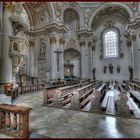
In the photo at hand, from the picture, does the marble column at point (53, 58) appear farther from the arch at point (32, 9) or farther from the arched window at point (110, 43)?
the arched window at point (110, 43)

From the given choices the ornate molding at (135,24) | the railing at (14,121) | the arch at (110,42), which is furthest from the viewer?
the arch at (110,42)

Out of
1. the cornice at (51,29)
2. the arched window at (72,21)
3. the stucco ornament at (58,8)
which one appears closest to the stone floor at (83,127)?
the cornice at (51,29)

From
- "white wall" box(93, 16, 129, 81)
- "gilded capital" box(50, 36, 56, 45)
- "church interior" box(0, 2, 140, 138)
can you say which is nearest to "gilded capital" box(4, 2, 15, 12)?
"church interior" box(0, 2, 140, 138)

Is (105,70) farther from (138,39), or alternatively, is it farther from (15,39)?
(15,39)

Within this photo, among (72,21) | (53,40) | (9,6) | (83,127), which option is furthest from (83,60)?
(83,127)

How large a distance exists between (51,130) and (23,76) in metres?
12.1

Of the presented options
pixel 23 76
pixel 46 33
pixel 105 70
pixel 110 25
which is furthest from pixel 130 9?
pixel 23 76

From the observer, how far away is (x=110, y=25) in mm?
20188

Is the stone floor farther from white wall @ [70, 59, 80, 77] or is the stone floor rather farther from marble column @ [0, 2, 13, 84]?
white wall @ [70, 59, 80, 77]

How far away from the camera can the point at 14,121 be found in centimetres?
312

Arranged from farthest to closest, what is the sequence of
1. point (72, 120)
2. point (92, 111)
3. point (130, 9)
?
point (130, 9) → point (92, 111) → point (72, 120)

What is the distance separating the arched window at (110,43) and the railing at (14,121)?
1876 cm

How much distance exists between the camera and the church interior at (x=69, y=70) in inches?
139

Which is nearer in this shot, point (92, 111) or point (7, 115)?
point (7, 115)
